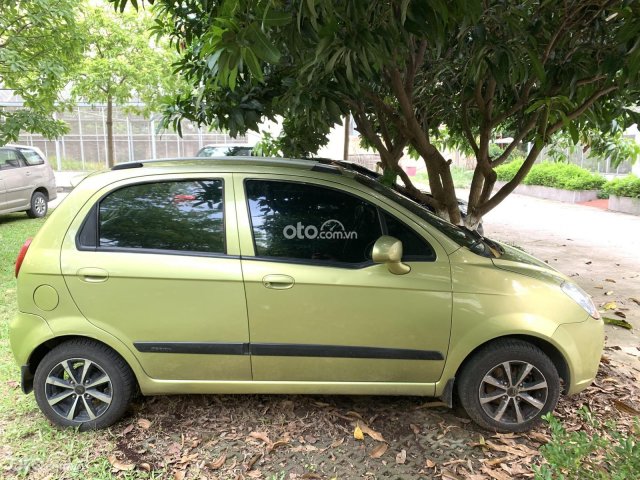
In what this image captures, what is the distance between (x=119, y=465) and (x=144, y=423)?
15.8 inches

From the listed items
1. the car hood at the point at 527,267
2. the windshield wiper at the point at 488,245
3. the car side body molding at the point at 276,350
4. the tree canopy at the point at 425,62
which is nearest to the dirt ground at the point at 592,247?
the car hood at the point at 527,267

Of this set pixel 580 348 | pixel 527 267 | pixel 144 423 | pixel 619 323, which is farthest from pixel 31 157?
pixel 580 348

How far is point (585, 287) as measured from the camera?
6559 millimetres

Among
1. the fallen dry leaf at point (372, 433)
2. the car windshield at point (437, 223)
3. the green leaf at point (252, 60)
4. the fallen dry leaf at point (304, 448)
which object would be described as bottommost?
the fallen dry leaf at point (304, 448)

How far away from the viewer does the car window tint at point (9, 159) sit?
10609 millimetres

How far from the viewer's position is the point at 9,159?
35.5ft

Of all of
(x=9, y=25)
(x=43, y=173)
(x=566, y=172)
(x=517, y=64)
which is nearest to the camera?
(x=517, y=64)

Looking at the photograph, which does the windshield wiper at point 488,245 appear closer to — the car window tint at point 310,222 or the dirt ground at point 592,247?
the car window tint at point 310,222

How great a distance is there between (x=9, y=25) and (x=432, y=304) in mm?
8485

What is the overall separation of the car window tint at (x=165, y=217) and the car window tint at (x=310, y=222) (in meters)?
0.25

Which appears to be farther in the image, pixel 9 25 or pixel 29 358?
pixel 9 25

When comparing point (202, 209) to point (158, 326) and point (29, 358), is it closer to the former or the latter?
point (158, 326)

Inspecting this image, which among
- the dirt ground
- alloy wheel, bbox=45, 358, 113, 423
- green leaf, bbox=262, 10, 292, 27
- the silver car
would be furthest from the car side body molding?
the silver car

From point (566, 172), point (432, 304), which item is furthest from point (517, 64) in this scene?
point (566, 172)
